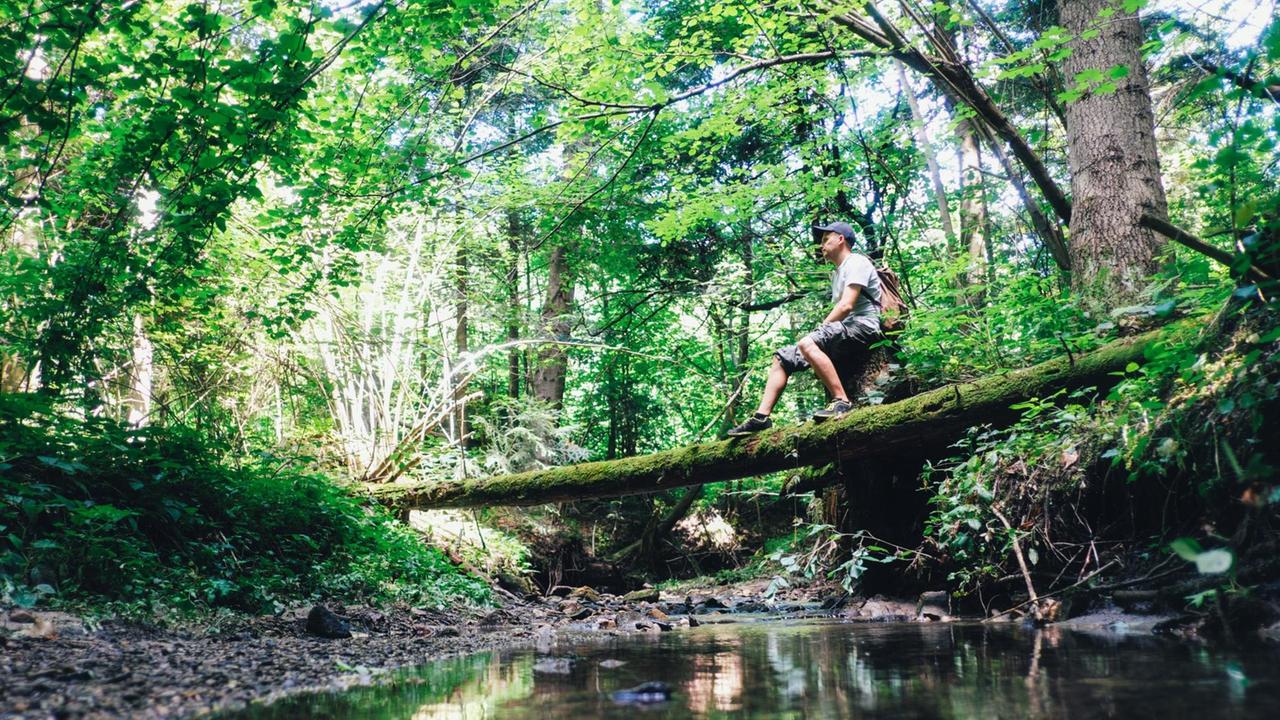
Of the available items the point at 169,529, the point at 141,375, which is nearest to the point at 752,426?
the point at 169,529

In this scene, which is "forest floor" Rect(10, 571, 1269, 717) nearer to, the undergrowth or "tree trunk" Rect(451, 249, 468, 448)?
the undergrowth

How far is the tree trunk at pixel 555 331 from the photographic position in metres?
14.3

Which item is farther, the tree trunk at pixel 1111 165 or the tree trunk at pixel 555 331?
the tree trunk at pixel 555 331

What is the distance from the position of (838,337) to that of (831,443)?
3.80 feet

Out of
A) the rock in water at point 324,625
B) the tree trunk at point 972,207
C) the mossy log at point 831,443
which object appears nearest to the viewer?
the rock in water at point 324,625

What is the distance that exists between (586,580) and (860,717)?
391 inches

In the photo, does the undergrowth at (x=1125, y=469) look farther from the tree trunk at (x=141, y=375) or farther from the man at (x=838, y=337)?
the tree trunk at (x=141, y=375)

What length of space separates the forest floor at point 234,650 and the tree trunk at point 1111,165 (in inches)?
136

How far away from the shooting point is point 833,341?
663 cm

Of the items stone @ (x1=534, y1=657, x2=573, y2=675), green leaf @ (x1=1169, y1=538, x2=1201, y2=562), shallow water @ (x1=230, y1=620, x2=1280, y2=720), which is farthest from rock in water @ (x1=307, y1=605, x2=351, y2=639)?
green leaf @ (x1=1169, y1=538, x2=1201, y2=562)

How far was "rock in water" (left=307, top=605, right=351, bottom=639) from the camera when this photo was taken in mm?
4223

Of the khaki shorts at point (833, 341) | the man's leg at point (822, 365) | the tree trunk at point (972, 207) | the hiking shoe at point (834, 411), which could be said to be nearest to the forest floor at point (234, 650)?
the hiking shoe at point (834, 411)

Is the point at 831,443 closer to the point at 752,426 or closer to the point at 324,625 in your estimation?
the point at 752,426

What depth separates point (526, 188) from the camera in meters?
11.8
